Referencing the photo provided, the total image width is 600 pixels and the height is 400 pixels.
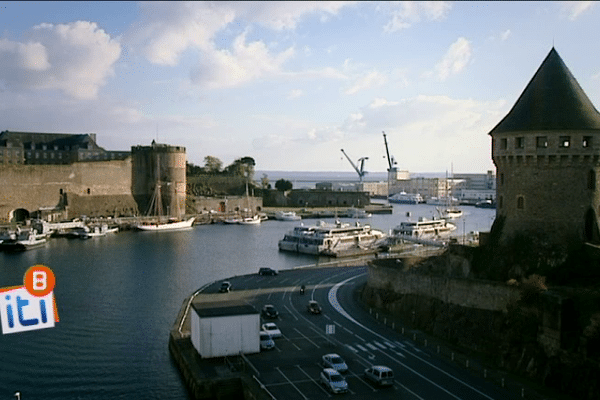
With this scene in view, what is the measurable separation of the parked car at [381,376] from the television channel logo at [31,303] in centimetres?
1060

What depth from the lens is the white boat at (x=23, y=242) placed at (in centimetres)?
5425

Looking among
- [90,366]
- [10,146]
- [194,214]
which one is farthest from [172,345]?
[10,146]

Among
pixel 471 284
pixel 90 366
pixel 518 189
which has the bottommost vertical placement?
pixel 90 366

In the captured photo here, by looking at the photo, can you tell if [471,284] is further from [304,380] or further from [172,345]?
[172,345]

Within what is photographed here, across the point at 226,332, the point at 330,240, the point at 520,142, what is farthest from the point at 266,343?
the point at 330,240

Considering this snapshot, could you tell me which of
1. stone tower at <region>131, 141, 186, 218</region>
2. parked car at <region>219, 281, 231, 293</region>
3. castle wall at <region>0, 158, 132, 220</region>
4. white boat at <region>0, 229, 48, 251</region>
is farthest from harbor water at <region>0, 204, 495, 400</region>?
stone tower at <region>131, 141, 186, 218</region>

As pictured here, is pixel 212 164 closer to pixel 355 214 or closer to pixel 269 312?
pixel 355 214

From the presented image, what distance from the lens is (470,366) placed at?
2086 centimetres

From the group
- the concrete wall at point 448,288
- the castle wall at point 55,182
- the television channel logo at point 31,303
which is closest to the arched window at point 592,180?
the concrete wall at point 448,288

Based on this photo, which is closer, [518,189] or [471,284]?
[471,284]

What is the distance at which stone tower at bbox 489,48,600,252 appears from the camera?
952 inches

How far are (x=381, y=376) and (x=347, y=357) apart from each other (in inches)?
124

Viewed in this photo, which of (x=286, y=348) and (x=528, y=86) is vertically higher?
(x=528, y=86)

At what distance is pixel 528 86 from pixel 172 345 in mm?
18582
